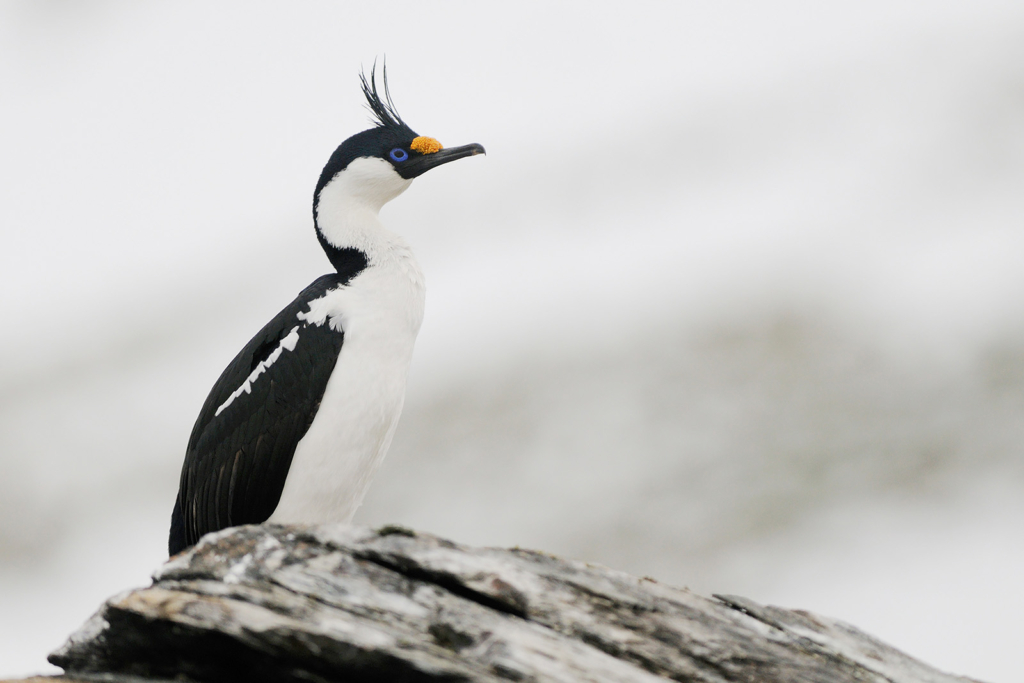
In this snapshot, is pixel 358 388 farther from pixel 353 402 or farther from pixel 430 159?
pixel 430 159

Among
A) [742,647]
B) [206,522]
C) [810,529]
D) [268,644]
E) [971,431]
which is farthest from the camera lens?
[971,431]

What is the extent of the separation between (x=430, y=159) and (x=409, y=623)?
4.29 m

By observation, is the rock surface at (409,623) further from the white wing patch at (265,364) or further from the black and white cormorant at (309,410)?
the white wing patch at (265,364)

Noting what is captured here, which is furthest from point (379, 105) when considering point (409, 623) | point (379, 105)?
point (409, 623)

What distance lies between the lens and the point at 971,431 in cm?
2702

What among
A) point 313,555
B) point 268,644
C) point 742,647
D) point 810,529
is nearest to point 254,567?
point 313,555

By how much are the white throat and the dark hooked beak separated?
74mm

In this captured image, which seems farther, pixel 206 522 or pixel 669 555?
pixel 669 555

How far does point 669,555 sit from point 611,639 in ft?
62.7

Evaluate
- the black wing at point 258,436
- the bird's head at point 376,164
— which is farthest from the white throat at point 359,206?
the black wing at point 258,436

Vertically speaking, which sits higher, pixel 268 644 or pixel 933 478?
pixel 933 478

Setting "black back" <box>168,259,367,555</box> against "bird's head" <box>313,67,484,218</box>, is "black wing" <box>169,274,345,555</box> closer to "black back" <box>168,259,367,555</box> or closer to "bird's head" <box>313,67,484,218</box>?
"black back" <box>168,259,367,555</box>

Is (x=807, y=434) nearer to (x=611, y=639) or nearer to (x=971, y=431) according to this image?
(x=971, y=431)

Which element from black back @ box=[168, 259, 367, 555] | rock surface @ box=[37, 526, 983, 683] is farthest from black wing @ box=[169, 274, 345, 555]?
rock surface @ box=[37, 526, 983, 683]
